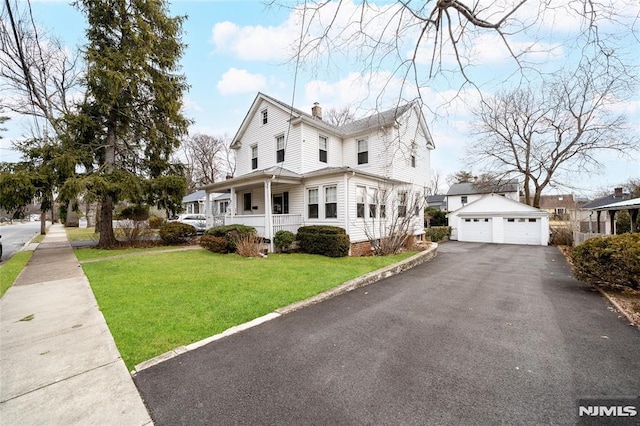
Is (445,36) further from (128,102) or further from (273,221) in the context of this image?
(128,102)

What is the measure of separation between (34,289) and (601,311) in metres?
12.1

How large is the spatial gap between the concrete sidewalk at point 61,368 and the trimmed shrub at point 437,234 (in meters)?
20.3

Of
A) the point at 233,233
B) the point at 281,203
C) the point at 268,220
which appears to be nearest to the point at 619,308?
the point at 268,220

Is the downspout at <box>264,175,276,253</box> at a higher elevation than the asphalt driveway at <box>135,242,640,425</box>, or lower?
higher

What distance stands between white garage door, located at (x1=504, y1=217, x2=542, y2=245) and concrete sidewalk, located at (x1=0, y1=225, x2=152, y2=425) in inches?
952

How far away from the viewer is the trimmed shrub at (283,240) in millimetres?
11562

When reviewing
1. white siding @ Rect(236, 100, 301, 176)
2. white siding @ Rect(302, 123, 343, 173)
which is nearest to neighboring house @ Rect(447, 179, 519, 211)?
white siding @ Rect(302, 123, 343, 173)

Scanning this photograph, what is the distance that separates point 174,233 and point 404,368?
1477 centimetres

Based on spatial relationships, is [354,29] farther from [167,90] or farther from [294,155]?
[167,90]

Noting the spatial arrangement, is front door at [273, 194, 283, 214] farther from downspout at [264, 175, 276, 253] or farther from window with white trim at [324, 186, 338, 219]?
window with white trim at [324, 186, 338, 219]

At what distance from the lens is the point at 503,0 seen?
341 centimetres

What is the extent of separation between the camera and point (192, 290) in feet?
19.4

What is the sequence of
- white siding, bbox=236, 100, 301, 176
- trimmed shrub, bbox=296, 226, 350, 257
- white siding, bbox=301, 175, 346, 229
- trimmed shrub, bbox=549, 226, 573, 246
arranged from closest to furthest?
1. trimmed shrub, bbox=296, 226, 350, 257
2. white siding, bbox=301, 175, 346, 229
3. white siding, bbox=236, 100, 301, 176
4. trimmed shrub, bbox=549, 226, 573, 246

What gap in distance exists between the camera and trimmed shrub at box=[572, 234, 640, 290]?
5727mm
